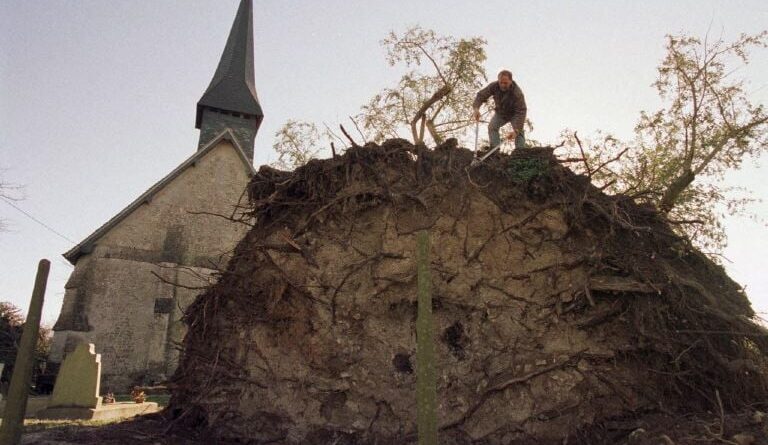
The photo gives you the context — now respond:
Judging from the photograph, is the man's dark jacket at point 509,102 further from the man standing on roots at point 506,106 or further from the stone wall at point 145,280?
the stone wall at point 145,280

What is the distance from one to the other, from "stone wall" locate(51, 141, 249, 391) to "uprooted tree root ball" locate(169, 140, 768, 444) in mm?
9386

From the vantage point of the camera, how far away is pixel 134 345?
1652 centimetres

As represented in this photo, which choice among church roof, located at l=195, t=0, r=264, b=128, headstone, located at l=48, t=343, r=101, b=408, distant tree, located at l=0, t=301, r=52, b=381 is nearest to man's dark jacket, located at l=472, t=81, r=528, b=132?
headstone, located at l=48, t=343, r=101, b=408

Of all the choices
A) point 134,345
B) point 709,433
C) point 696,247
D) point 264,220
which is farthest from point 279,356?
point 134,345

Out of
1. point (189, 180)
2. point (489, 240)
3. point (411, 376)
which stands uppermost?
point (189, 180)

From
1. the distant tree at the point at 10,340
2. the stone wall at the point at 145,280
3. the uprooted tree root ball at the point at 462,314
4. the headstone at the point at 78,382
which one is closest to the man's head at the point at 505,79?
the uprooted tree root ball at the point at 462,314

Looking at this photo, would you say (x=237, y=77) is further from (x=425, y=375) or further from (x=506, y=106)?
(x=425, y=375)

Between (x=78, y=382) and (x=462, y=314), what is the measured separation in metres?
7.52

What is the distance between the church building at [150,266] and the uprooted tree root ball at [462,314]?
854cm

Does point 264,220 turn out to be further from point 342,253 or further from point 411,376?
point 411,376

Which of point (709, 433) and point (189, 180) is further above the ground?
point (189, 180)

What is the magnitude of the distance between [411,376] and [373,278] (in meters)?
1.29

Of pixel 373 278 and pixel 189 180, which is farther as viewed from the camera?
pixel 189 180

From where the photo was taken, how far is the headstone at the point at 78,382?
9484 mm
